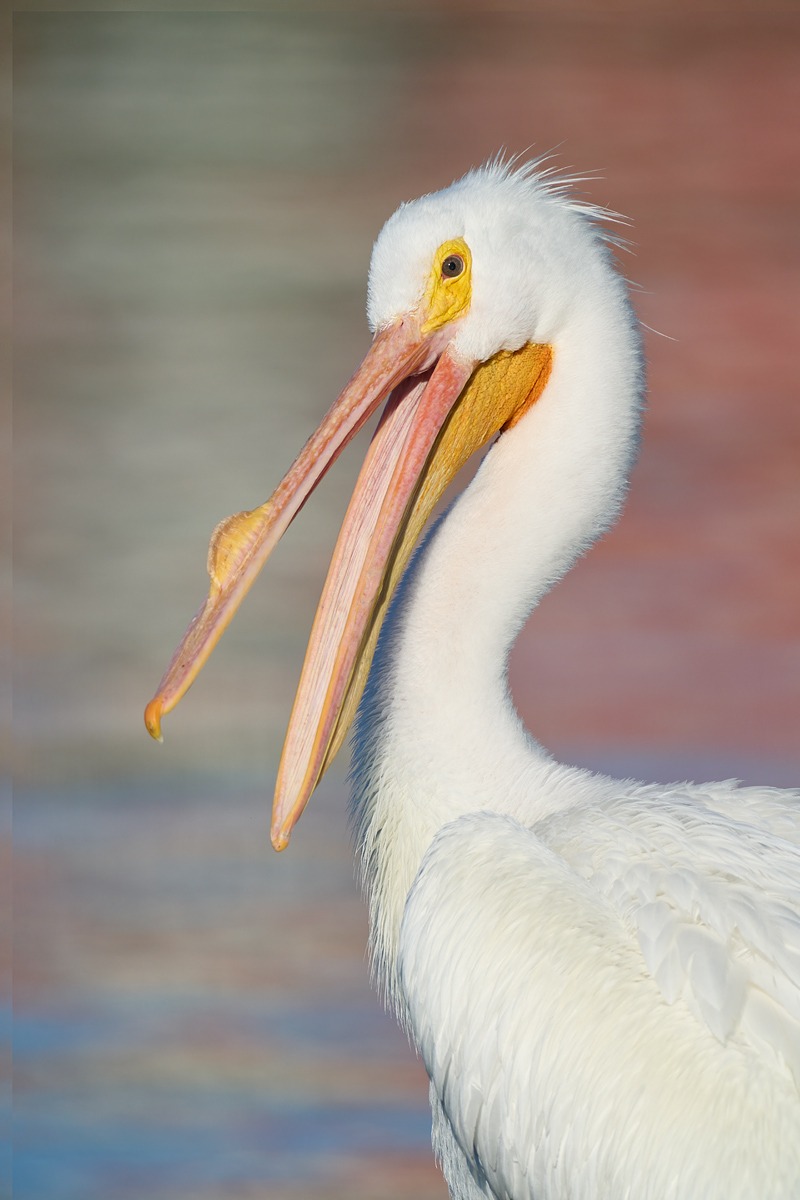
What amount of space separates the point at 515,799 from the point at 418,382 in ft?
2.99

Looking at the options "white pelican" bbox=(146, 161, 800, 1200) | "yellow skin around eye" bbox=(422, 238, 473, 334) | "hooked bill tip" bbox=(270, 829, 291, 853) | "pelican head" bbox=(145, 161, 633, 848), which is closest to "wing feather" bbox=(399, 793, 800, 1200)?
"white pelican" bbox=(146, 161, 800, 1200)

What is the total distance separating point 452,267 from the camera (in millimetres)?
3197

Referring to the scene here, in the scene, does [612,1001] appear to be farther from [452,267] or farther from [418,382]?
[452,267]

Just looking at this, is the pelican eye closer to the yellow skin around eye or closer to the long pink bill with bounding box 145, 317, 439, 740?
the yellow skin around eye

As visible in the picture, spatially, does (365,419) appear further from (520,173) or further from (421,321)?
(520,173)

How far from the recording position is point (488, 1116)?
8.88ft

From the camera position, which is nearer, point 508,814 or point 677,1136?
point 677,1136

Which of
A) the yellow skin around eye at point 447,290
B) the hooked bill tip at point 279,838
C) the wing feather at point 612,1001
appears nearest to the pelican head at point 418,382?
the yellow skin around eye at point 447,290

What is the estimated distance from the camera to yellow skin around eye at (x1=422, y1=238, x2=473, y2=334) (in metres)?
3.19

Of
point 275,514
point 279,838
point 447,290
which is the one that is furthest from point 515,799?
point 447,290

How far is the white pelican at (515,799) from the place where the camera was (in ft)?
8.17

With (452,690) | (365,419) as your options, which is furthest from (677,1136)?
(365,419)

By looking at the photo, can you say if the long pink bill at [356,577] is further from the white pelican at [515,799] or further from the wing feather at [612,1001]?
the wing feather at [612,1001]

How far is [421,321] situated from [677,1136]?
1.65 metres
